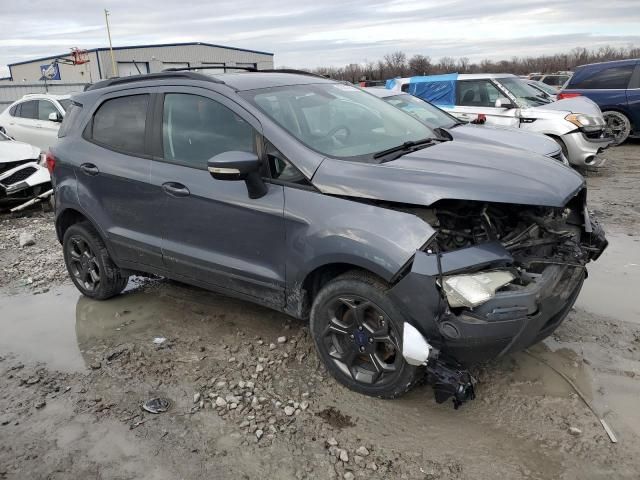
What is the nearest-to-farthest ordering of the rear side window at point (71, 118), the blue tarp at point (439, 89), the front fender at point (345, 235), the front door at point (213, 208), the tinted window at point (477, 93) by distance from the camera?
the front fender at point (345, 235), the front door at point (213, 208), the rear side window at point (71, 118), the tinted window at point (477, 93), the blue tarp at point (439, 89)

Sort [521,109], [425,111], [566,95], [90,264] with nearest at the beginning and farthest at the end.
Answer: [90,264]
[425,111]
[521,109]
[566,95]

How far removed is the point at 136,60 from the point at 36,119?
1298 inches

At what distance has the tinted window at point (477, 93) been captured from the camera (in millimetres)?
9875

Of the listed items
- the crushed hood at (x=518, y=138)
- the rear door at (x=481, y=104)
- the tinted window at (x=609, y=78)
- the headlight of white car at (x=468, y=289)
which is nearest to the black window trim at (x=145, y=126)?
the headlight of white car at (x=468, y=289)

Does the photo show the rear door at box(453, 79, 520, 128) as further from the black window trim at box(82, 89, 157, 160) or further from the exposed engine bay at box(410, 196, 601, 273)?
the black window trim at box(82, 89, 157, 160)

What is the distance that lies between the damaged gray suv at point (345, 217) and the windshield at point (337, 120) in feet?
0.05

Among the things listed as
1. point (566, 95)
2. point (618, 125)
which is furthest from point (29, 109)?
point (618, 125)

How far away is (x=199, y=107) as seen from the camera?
3.69 m

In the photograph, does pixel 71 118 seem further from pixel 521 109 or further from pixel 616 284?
pixel 521 109

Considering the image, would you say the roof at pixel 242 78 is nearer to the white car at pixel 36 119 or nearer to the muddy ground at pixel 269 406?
the muddy ground at pixel 269 406

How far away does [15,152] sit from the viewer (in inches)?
347

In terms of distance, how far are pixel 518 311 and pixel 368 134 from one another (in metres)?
1.62

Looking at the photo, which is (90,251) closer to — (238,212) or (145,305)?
(145,305)

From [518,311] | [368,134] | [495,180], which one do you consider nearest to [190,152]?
[368,134]
